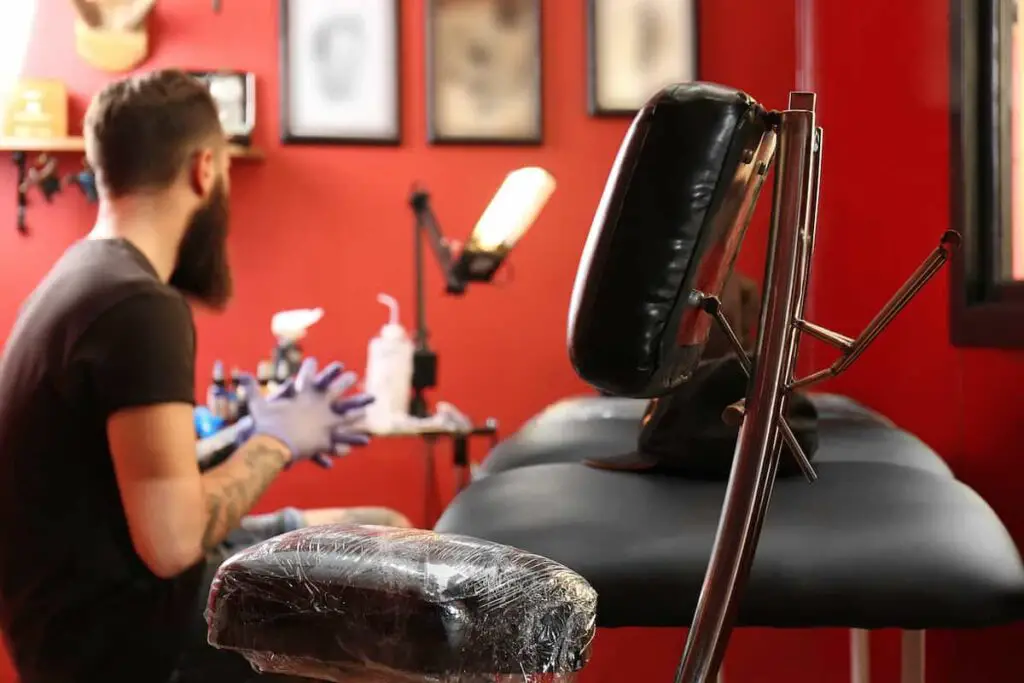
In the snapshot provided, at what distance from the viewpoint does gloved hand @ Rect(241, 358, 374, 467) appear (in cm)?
169

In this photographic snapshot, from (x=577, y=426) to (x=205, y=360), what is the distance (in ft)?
4.60

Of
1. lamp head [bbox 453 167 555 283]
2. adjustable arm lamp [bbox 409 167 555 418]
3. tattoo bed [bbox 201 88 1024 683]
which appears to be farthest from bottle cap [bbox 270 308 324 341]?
tattoo bed [bbox 201 88 1024 683]

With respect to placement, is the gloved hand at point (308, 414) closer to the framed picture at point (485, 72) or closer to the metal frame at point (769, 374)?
the metal frame at point (769, 374)

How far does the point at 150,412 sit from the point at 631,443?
0.65 m

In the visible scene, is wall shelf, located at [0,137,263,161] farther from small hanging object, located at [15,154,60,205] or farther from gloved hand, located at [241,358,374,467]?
gloved hand, located at [241,358,374,467]

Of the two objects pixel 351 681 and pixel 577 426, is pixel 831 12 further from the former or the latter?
pixel 351 681

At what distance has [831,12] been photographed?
2420mm

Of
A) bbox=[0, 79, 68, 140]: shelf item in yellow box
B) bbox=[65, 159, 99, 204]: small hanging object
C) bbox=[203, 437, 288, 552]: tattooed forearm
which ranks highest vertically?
bbox=[0, 79, 68, 140]: shelf item in yellow box

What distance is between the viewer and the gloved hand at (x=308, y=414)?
1.69 meters

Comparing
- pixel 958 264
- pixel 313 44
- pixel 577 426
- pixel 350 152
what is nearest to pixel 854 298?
pixel 958 264

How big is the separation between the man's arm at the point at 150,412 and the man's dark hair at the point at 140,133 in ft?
0.77

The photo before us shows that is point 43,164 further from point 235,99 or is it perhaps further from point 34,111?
point 235,99

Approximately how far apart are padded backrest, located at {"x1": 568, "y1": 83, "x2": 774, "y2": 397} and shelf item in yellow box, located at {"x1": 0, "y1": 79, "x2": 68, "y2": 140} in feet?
7.35

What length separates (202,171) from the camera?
5.05 feet
